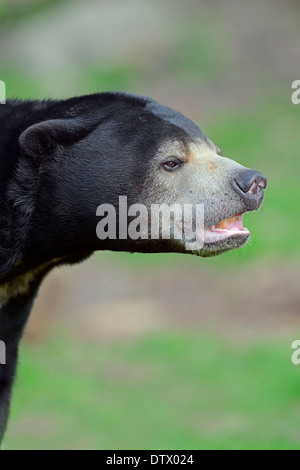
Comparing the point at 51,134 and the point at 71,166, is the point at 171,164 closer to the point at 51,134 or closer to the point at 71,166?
the point at 71,166

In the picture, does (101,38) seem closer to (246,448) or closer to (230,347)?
(230,347)

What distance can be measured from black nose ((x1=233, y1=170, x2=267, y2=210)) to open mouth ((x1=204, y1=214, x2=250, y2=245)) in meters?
0.16

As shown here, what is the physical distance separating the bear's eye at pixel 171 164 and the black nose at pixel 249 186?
1.12 ft

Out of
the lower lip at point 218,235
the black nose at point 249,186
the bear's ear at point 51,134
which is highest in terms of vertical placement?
the bear's ear at point 51,134

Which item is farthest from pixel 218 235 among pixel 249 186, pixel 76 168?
pixel 76 168

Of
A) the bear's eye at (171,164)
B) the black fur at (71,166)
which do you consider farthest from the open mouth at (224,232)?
the bear's eye at (171,164)

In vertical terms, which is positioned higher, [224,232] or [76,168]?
[76,168]

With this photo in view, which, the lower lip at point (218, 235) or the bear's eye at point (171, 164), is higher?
the bear's eye at point (171, 164)

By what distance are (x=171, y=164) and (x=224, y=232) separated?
0.50 m

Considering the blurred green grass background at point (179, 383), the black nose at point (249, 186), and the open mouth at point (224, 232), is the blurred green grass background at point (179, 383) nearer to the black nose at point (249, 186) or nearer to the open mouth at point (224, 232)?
the open mouth at point (224, 232)

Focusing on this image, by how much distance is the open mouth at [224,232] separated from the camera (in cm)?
529

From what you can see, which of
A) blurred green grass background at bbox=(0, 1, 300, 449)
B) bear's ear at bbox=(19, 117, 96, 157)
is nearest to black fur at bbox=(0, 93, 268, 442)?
bear's ear at bbox=(19, 117, 96, 157)

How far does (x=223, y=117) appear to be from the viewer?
71.3ft

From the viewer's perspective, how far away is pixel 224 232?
→ 5320mm
